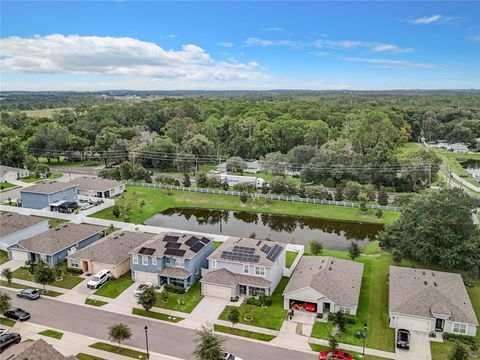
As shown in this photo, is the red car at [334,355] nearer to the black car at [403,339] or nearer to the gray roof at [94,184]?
the black car at [403,339]

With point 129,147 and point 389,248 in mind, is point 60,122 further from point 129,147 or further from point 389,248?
point 389,248

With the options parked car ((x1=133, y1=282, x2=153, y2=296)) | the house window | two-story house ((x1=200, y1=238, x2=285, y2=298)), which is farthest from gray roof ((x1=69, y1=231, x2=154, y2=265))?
the house window

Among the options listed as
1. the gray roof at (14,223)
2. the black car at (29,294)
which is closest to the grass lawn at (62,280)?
the black car at (29,294)

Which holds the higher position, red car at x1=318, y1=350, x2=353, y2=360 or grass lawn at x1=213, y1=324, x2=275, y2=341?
red car at x1=318, y1=350, x2=353, y2=360

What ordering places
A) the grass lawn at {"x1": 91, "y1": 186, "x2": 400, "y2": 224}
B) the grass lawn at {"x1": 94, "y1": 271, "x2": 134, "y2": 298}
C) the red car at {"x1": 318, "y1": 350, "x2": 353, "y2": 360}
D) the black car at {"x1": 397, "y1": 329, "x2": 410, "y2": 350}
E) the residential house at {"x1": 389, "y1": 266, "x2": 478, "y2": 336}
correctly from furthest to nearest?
the grass lawn at {"x1": 91, "y1": 186, "x2": 400, "y2": 224}, the grass lawn at {"x1": 94, "y1": 271, "x2": 134, "y2": 298}, the residential house at {"x1": 389, "y1": 266, "x2": 478, "y2": 336}, the black car at {"x1": 397, "y1": 329, "x2": 410, "y2": 350}, the red car at {"x1": 318, "y1": 350, "x2": 353, "y2": 360}

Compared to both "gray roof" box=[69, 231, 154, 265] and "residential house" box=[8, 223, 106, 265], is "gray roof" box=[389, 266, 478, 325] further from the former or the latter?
"residential house" box=[8, 223, 106, 265]

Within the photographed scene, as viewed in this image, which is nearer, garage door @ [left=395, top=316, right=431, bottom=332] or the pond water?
garage door @ [left=395, top=316, right=431, bottom=332]
